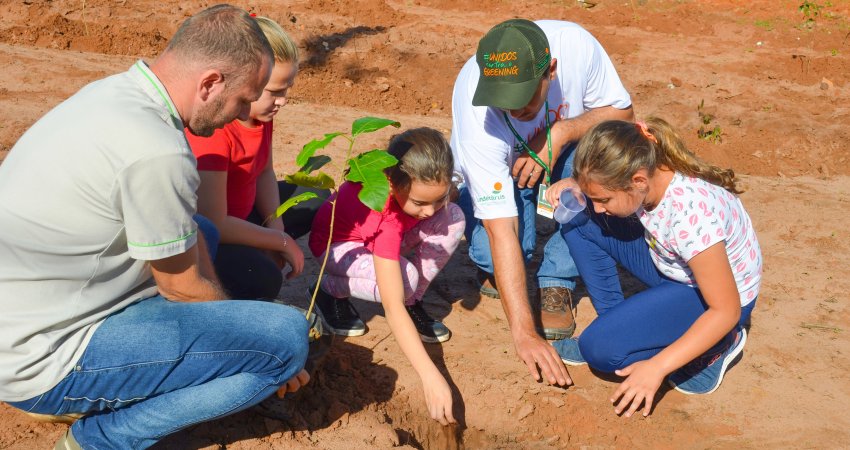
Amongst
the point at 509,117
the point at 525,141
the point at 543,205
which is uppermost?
the point at 509,117

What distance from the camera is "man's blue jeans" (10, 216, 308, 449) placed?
7.47 ft

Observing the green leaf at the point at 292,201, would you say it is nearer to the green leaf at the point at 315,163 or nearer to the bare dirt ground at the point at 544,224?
the green leaf at the point at 315,163

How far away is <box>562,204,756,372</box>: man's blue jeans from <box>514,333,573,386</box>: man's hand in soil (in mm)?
157

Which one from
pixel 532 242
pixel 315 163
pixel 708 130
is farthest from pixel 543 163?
pixel 708 130

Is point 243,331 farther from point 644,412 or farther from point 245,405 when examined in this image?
point 644,412

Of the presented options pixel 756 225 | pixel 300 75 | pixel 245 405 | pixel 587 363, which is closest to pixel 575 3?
pixel 300 75

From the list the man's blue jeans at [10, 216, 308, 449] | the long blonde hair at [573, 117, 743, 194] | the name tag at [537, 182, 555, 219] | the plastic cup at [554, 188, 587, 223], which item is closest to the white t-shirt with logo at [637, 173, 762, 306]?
the long blonde hair at [573, 117, 743, 194]

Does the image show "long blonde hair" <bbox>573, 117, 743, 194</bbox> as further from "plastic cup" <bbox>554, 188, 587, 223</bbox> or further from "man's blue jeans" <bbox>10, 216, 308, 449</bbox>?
"man's blue jeans" <bbox>10, 216, 308, 449</bbox>

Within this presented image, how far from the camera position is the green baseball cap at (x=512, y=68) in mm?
3057

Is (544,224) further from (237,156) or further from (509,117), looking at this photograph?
(237,156)

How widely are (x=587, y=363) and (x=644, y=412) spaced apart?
0.43 m

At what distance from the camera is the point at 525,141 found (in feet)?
11.6

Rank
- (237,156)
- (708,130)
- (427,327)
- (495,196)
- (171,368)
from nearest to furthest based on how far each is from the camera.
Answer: (171,368)
(237,156)
(495,196)
(427,327)
(708,130)

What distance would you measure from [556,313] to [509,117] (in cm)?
90
